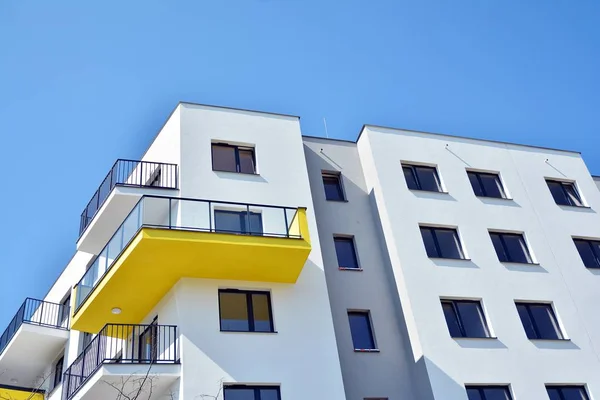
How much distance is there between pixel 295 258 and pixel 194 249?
2.79 metres

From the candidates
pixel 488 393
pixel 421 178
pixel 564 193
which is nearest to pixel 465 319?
pixel 488 393

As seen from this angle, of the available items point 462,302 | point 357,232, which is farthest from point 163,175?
point 462,302

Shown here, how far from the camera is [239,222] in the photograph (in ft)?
59.3

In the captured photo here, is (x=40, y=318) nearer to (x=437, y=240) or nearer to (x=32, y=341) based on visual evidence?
(x=32, y=341)

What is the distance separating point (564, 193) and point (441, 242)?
23.0 ft

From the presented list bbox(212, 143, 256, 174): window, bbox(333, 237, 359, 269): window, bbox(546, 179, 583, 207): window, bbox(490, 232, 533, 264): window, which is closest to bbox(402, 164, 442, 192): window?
bbox(490, 232, 533, 264): window

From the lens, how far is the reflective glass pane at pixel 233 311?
17031mm

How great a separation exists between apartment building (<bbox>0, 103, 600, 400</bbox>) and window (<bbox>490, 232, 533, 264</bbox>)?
0.21 ft

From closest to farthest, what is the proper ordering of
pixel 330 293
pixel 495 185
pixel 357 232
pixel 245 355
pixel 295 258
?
pixel 245 355 → pixel 295 258 → pixel 330 293 → pixel 357 232 → pixel 495 185

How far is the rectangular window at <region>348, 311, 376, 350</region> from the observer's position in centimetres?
1903

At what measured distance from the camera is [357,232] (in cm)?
2128

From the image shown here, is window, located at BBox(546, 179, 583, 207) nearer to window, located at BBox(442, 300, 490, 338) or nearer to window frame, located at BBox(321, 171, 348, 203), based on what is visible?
window, located at BBox(442, 300, 490, 338)

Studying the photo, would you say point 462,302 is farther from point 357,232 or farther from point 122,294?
point 122,294

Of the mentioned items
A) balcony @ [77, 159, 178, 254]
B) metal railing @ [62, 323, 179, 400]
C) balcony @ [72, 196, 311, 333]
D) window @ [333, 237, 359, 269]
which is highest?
balcony @ [77, 159, 178, 254]
